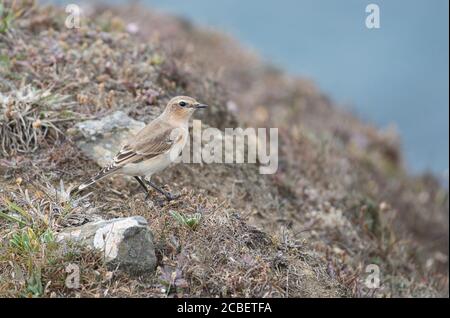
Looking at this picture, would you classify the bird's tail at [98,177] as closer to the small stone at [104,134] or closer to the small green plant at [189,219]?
the small stone at [104,134]

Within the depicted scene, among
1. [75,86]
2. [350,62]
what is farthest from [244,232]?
[350,62]

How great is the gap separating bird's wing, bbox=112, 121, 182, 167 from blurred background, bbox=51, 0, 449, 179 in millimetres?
18372

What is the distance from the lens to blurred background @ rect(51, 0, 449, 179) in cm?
2833

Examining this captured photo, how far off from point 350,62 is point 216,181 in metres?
23.5

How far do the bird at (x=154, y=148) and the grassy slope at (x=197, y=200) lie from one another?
302mm

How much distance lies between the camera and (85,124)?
926 cm

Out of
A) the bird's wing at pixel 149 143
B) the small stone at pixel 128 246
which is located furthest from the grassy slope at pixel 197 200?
the bird's wing at pixel 149 143

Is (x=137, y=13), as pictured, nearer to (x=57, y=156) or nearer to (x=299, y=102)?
(x=299, y=102)

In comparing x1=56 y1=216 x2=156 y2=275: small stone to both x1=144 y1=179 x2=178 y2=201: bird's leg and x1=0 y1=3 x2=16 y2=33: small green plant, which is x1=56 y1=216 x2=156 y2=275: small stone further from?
x1=0 y1=3 x2=16 y2=33: small green plant

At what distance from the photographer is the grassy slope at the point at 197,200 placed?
6.63 metres

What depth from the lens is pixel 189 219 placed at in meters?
7.14

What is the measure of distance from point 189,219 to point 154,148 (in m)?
1.72

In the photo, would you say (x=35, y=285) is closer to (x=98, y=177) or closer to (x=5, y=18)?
(x=98, y=177)

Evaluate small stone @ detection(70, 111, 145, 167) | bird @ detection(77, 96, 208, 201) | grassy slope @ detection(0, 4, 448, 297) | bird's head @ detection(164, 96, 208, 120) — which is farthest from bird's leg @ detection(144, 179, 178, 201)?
bird's head @ detection(164, 96, 208, 120)
